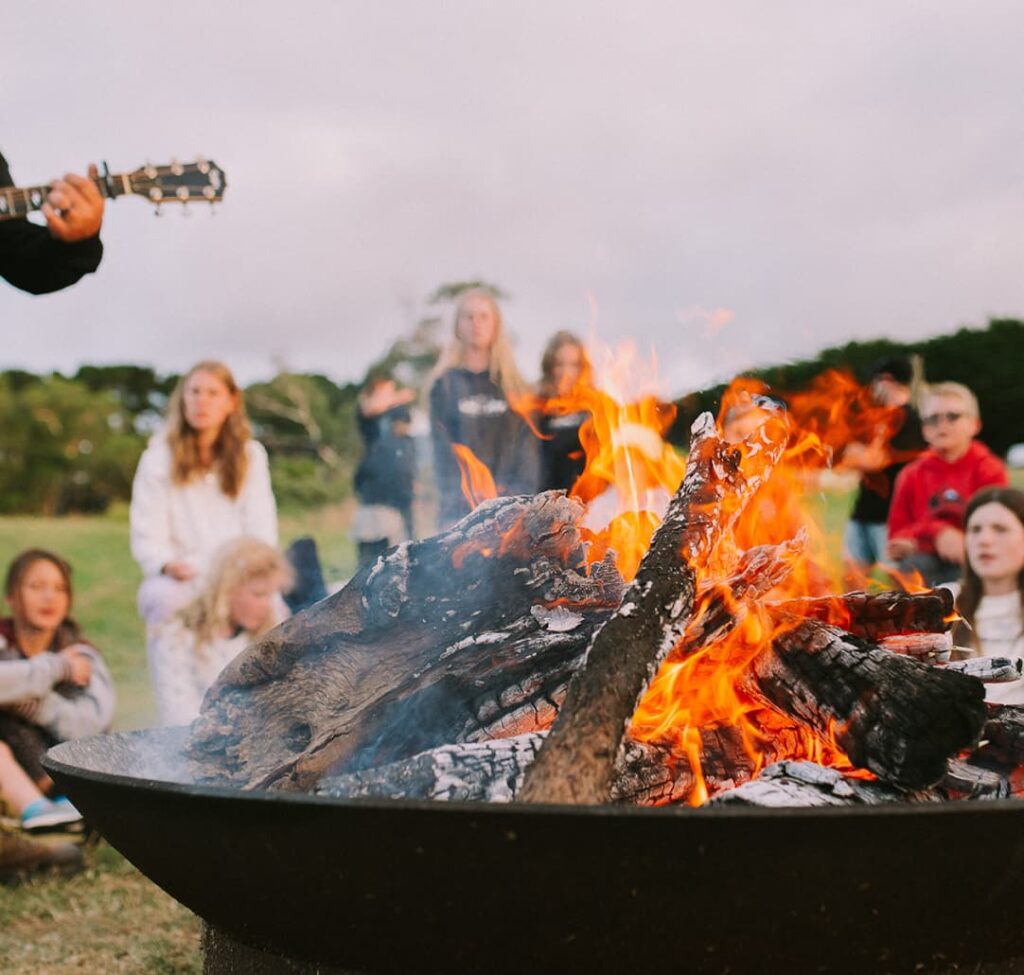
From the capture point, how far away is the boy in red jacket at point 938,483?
4980 mm

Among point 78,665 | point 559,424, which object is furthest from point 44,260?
point 559,424

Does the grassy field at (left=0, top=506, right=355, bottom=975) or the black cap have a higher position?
the black cap

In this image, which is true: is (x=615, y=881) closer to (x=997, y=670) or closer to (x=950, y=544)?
(x=997, y=670)

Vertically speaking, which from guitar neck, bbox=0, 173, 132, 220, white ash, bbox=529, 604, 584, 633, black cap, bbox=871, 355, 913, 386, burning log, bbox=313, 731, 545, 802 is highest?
guitar neck, bbox=0, 173, 132, 220

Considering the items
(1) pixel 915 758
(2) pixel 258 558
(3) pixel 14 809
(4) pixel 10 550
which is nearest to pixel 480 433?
(2) pixel 258 558

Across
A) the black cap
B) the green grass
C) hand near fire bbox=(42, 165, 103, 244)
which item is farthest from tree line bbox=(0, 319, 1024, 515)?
hand near fire bbox=(42, 165, 103, 244)

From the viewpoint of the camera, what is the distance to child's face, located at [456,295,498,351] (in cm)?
478

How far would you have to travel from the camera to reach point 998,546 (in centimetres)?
381

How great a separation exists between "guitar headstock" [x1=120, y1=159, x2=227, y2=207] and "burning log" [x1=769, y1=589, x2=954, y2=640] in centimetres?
236

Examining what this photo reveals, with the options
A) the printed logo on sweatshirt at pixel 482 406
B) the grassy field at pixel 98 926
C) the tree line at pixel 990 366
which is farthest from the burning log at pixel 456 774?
the tree line at pixel 990 366

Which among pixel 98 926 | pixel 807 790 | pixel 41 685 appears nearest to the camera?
pixel 807 790

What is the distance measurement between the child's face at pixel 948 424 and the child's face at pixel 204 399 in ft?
10.3

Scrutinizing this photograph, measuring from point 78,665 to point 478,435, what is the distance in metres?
1.79

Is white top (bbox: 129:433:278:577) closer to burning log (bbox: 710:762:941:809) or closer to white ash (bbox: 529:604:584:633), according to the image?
white ash (bbox: 529:604:584:633)
